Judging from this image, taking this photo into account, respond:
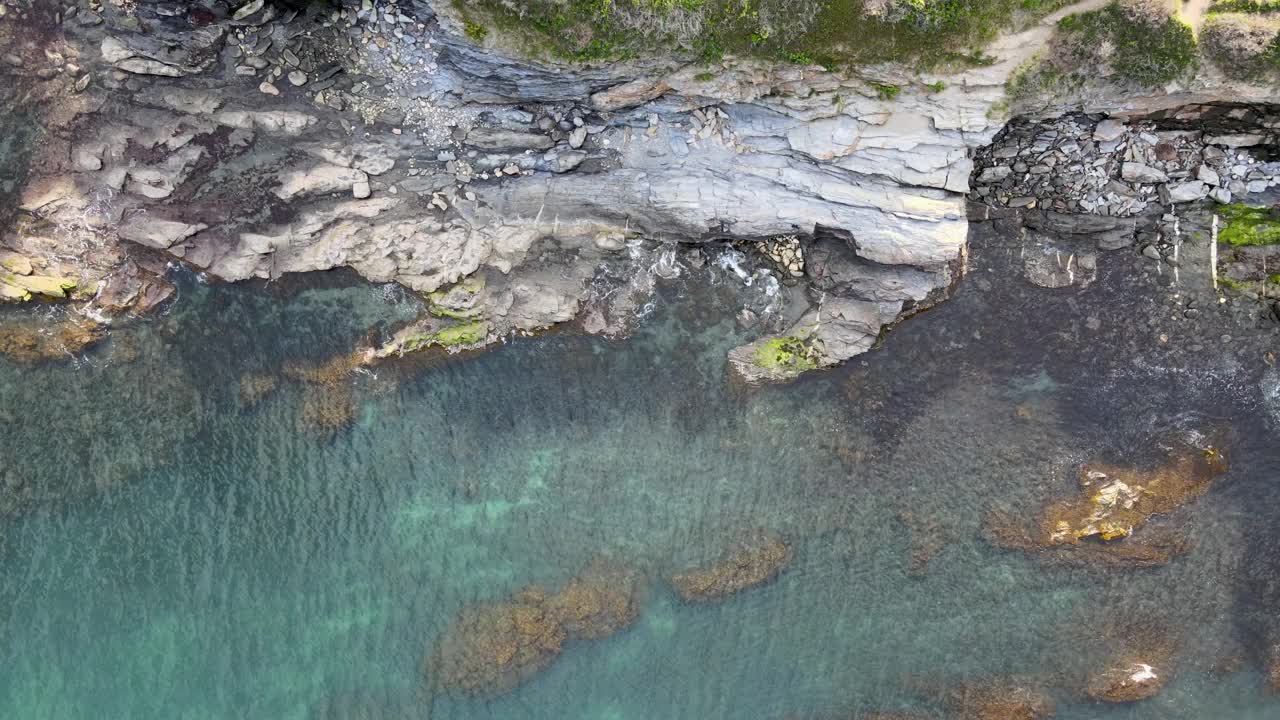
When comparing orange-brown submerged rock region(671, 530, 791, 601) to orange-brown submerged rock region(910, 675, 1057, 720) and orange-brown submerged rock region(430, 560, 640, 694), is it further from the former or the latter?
orange-brown submerged rock region(910, 675, 1057, 720)

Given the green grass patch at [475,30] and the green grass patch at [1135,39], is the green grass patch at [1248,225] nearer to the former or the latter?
the green grass patch at [1135,39]

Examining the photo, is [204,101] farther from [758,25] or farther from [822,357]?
[822,357]

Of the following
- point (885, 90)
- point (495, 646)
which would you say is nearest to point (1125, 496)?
point (885, 90)

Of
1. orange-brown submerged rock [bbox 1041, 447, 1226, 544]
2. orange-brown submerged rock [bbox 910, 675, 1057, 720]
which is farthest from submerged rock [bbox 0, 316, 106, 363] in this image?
orange-brown submerged rock [bbox 1041, 447, 1226, 544]

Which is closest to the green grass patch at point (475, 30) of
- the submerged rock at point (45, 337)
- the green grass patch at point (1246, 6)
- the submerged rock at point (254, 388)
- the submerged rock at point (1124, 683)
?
the submerged rock at point (254, 388)

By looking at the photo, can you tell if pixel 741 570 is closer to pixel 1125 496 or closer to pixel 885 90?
pixel 1125 496
